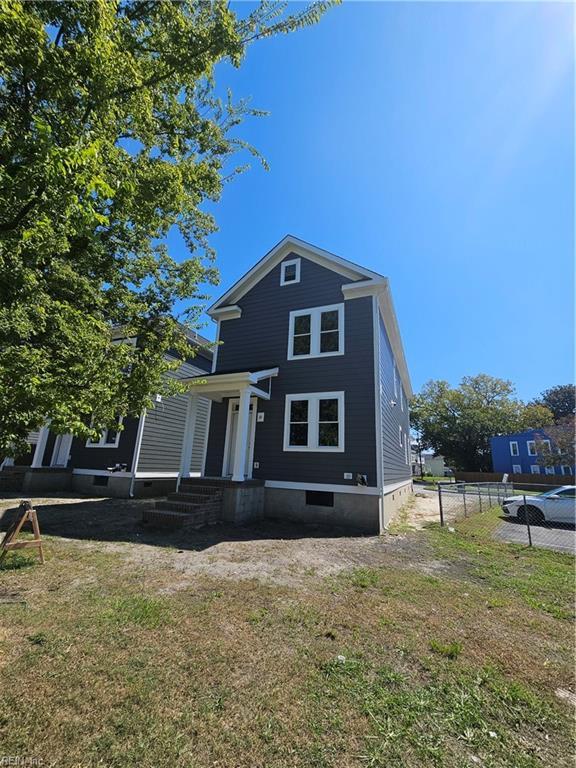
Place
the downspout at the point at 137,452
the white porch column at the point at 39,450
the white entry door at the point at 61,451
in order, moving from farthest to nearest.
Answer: the white entry door at the point at 61,451 → the white porch column at the point at 39,450 → the downspout at the point at 137,452

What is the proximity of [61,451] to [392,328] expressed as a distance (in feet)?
50.2

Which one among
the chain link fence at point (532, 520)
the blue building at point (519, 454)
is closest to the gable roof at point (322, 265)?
the chain link fence at point (532, 520)

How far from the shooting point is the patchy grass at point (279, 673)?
6.93 ft

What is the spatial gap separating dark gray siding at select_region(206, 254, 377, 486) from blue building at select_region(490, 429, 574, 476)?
3564 centimetres

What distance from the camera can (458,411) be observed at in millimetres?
48375

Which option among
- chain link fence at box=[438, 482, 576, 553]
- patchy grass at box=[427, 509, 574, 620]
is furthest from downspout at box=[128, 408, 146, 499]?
chain link fence at box=[438, 482, 576, 553]

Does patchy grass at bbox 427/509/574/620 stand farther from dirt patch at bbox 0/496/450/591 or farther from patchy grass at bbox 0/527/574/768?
dirt patch at bbox 0/496/450/591

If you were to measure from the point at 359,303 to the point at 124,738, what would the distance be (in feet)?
33.9

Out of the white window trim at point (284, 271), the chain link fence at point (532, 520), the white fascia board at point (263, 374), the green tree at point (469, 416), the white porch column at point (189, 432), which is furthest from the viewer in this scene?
the green tree at point (469, 416)

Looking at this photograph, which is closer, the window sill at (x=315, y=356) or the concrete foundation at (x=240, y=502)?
the concrete foundation at (x=240, y=502)

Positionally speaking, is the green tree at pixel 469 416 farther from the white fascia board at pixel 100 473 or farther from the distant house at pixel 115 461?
the white fascia board at pixel 100 473

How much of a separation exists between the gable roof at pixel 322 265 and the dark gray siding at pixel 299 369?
22 cm

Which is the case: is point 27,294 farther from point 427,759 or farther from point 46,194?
point 427,759

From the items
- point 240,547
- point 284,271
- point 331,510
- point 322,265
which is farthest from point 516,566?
point 284,271
